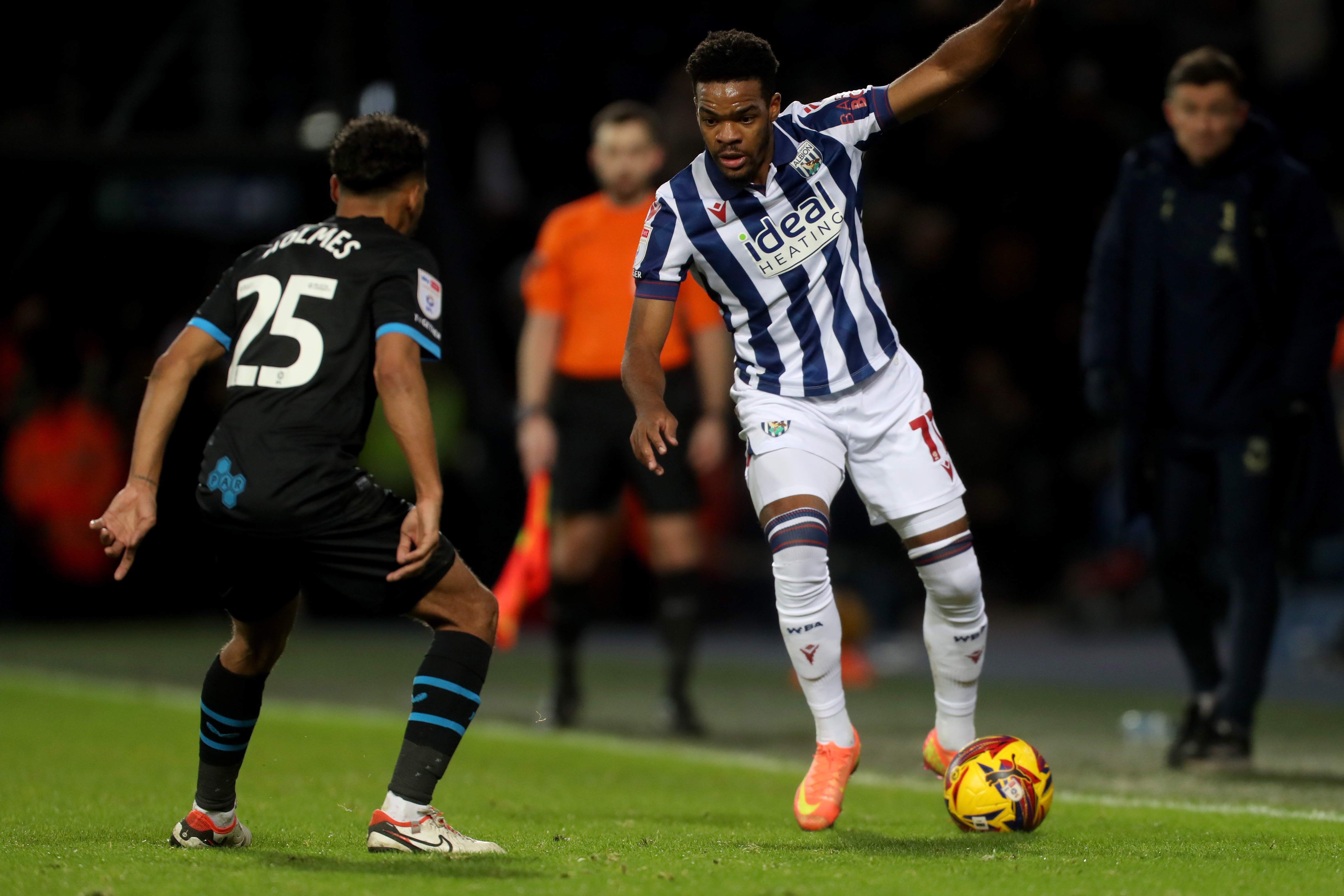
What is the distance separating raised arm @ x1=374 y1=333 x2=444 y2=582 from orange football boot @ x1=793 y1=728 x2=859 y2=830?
1.39m

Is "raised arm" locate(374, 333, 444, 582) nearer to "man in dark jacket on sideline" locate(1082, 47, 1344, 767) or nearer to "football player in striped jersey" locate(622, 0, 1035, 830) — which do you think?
"football player in striped jersey" locate(622, 0, 1035, 830)

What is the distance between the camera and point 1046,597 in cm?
A: 1385

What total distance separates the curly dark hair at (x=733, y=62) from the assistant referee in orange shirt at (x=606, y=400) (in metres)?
2.93

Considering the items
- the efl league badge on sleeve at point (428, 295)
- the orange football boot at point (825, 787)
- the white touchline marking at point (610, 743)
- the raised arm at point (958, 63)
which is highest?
the raised arm at point (958, 63)

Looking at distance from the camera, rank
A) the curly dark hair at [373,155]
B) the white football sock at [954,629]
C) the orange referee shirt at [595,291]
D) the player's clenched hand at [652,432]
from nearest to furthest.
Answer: the curly dark hair at [373,155], the player's clenched hand at [652,432], the white football sock at [954,629], the orange referee shirt at [595,291]

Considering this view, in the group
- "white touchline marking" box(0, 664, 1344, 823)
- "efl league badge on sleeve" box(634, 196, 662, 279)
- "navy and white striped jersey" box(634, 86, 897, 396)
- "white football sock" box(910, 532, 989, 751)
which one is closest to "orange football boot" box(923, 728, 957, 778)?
"white football sock" box(910, 532, 989, 751)

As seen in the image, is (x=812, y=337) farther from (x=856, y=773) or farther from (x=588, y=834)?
(x=856, y=773)

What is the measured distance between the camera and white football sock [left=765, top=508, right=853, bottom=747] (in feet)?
15.7

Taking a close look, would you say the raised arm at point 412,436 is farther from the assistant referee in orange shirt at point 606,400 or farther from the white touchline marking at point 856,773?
the assistant referee in orange shirt at point 606,400

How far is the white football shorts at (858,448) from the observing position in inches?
191

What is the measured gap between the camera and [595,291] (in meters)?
7.87

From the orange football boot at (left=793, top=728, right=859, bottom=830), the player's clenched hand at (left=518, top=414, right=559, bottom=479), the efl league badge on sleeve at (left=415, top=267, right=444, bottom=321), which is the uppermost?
the efl league badge on sleeve at (left=415, top=267, right=444, bottom=321)

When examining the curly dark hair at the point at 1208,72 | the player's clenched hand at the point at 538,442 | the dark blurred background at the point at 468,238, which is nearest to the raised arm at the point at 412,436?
the curly dark hair at the point at 1208,72

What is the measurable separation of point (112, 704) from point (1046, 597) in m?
7.90
